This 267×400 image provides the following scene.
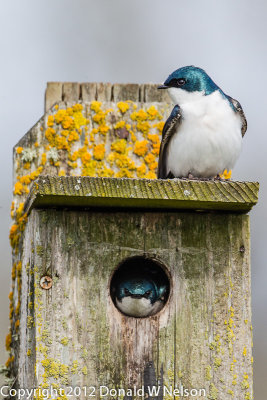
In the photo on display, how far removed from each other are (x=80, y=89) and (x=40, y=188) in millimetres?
946

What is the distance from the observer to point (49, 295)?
2371mm

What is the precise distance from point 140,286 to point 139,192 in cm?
35

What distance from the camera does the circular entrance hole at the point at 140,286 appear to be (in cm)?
244

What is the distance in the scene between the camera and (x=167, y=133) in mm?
3016

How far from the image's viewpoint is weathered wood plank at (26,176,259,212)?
226 centimetres

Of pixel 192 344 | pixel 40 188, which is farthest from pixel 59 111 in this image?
pixel 192 344

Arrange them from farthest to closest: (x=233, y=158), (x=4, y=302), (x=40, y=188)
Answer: (x=4, y=302) → (x=233, y=158) → (x=40, y=188)

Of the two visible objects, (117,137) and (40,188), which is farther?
(117,137)

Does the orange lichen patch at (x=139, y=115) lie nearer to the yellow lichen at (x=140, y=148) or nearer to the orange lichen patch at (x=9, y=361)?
the yellow lichen at (x=140, y=148)

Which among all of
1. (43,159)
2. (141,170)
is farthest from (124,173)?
(43,159)

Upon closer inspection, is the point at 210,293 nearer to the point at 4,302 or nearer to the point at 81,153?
the point at 81,153

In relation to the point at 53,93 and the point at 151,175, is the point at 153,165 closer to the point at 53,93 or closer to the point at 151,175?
the point at 151,175

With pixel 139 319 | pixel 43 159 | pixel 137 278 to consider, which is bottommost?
pixel 139 319

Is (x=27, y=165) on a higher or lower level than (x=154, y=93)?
lower
